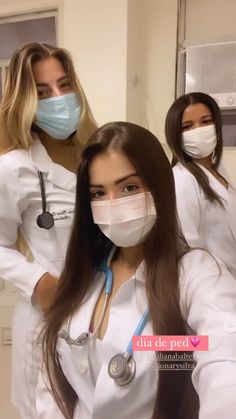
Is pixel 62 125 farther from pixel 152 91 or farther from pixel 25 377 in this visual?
pixel 152 91

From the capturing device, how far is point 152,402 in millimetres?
688

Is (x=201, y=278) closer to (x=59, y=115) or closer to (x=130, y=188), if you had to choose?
(x=130, y=188)

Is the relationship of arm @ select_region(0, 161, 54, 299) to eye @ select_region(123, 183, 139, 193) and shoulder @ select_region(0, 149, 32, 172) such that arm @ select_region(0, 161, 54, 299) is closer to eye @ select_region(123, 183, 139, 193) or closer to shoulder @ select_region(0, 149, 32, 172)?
shoulder @ select_region(0, 149, 32, 172)

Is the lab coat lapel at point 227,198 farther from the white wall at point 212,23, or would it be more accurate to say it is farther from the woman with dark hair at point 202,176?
the white wall at point 212,23

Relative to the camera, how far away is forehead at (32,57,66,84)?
1105 millimetres

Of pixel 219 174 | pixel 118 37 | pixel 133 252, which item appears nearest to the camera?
pixel 133 252

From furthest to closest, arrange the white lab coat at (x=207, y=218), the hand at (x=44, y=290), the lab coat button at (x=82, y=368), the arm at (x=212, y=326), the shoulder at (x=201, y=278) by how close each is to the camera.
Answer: the white lab coat at (x=207, y=218), the hand at (x=44, y=290), the lab coat button at (x=82, y=368), the shoulder at (x=201, y=278), the arm at (x=212, y=326)

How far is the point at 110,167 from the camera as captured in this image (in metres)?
0.74

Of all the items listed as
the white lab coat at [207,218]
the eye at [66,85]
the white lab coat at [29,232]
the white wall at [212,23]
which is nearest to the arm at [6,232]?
the white lab coat at [29,232]

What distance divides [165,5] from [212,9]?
0.80 feet

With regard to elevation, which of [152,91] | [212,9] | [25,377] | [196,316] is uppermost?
[212,9]

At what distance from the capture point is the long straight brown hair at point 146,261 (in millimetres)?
673

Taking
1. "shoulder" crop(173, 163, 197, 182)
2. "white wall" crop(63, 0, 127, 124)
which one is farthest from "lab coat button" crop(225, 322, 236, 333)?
"white wall" crop(63, 0, 127, 124)

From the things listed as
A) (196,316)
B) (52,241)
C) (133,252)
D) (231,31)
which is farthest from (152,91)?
(196,316)
